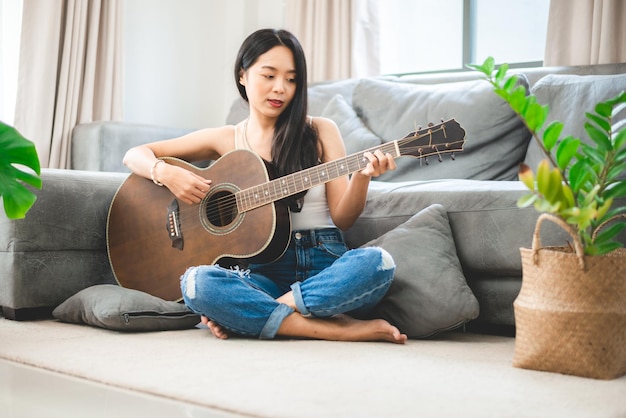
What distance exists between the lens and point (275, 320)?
178cm

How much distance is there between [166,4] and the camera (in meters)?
3.76

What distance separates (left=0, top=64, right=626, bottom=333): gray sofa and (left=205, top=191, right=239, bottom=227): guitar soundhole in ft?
1.25

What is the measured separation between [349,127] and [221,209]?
0.81 m

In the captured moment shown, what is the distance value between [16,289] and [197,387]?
1.04 m

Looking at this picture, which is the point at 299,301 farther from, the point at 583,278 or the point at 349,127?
the point at 349,127

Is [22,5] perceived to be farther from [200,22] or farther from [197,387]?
[197,387]

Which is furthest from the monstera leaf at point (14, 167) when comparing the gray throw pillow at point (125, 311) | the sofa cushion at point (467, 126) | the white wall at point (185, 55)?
the white wall at point (185, 55)

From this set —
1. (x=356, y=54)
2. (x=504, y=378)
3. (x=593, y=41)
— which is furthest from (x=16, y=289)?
(x=593, y=41)

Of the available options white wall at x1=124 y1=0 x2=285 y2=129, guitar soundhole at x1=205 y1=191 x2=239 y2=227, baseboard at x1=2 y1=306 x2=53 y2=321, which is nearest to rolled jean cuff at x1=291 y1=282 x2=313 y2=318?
guitar soundhole at x1=205 y1=191 x2=239 y2=227

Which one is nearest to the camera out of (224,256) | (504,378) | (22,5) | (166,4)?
(504,378)

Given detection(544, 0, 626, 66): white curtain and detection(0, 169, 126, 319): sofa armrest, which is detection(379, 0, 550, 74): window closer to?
detection(544, 0, 626, 66): white curtain

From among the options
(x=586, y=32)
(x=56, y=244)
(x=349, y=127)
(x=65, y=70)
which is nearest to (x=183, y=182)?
(x=56, y=244)

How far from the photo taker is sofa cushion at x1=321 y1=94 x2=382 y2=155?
8.55 ft

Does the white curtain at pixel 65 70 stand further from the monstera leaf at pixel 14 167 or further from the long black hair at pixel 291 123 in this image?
the monstera leaf at pixel 14 167
